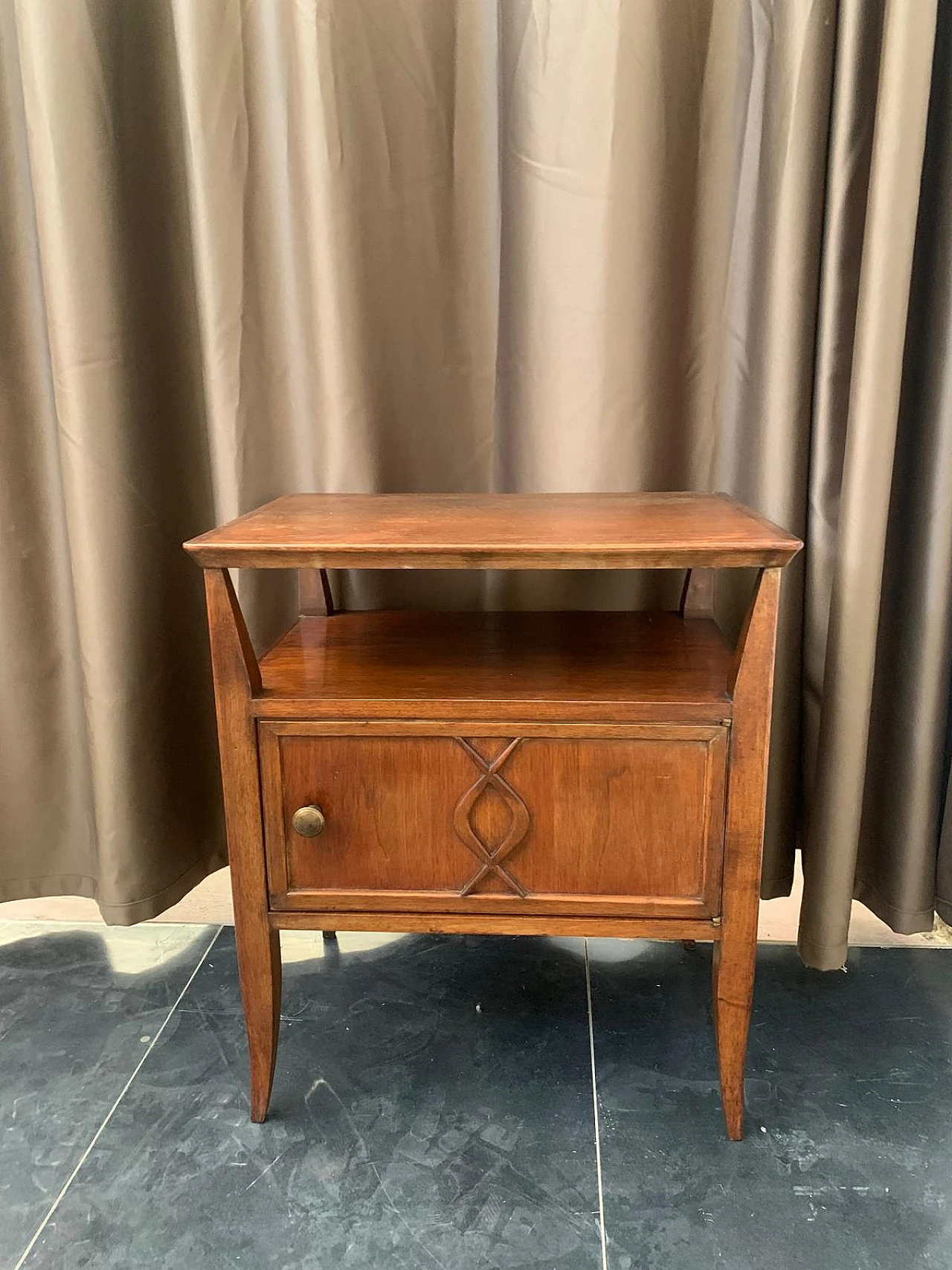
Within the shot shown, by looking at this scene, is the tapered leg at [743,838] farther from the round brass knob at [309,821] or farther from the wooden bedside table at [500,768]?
the round brass knob at [309,821]

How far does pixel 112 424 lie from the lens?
130 cm

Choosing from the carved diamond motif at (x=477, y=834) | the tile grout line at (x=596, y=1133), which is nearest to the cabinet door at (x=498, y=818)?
the carved diamond motif at (x=477, y=834)

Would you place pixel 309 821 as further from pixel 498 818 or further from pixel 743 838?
pixel 743 838

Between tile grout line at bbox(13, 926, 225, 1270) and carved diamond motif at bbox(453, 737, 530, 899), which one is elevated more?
carved diamond motif at bbox(453, 737, 530, 899)

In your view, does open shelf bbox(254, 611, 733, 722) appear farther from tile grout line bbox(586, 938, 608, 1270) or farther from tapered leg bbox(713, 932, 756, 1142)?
tile grout line bbox(586, 938, 608, 1270)

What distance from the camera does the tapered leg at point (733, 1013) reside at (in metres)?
1.04

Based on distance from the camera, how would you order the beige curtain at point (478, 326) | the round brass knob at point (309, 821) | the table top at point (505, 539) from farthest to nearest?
the beige curtain at point (478, 326)
the round brass knob at point (309, 821)
the table top at point (505, 539)

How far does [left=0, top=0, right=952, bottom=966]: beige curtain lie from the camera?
4.01 ft

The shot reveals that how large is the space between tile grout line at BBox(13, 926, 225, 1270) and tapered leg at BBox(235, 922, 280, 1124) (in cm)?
18

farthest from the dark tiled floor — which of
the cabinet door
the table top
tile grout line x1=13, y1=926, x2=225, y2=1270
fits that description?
the table top

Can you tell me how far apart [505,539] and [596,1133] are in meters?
0.72

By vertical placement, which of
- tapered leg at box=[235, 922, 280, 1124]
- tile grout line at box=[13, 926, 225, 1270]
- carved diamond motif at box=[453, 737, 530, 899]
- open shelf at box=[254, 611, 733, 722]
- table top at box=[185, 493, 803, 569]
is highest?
table top at box=[185, 493, 803, 569]

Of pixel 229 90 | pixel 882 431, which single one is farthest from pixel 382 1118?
pixel 229 90

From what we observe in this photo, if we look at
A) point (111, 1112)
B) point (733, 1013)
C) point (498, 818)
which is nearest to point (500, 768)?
point (498, 818)
